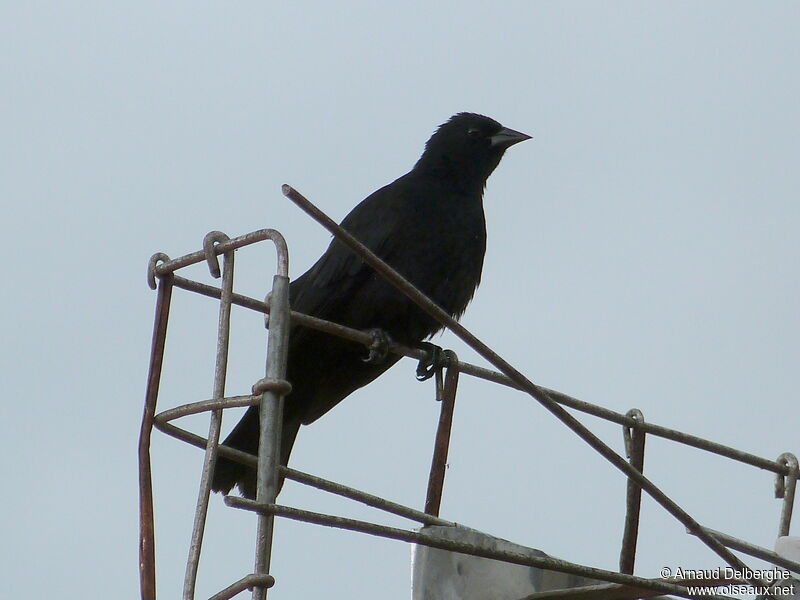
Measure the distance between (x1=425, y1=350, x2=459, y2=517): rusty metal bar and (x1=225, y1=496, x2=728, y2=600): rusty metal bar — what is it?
2.97 ft

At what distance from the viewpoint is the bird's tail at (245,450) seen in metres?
4.74

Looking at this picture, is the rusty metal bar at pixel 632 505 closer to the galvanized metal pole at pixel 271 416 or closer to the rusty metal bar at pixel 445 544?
the rusty metal bar at pixel 445 544

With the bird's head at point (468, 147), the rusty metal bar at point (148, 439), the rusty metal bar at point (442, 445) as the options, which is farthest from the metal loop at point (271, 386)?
the bird's head at point (468, 147)

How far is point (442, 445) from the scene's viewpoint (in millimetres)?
4289

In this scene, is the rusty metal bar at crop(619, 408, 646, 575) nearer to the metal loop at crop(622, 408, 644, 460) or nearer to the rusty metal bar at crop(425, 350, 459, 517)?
the metal loop at crop(622, 408, 644, 460)

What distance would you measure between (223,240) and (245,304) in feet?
1.05

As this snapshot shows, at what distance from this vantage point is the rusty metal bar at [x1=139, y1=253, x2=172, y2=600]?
3.05 m

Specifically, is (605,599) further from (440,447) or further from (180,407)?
(180,407)

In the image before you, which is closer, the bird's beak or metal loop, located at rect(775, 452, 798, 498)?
metal loop, located at rect(775, 452, 798, 498)

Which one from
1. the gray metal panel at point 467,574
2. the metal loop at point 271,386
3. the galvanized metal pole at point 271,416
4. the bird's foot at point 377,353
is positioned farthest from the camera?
the bird's foot at point 377,353

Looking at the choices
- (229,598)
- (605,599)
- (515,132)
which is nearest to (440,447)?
(605,599)

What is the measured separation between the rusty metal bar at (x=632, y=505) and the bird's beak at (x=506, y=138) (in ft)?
9.56

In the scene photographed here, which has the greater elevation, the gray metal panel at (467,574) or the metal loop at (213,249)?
the metal loop at (213,249)

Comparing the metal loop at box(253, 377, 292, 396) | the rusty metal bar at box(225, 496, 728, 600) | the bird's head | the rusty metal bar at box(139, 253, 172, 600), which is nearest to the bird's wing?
the bird's head
